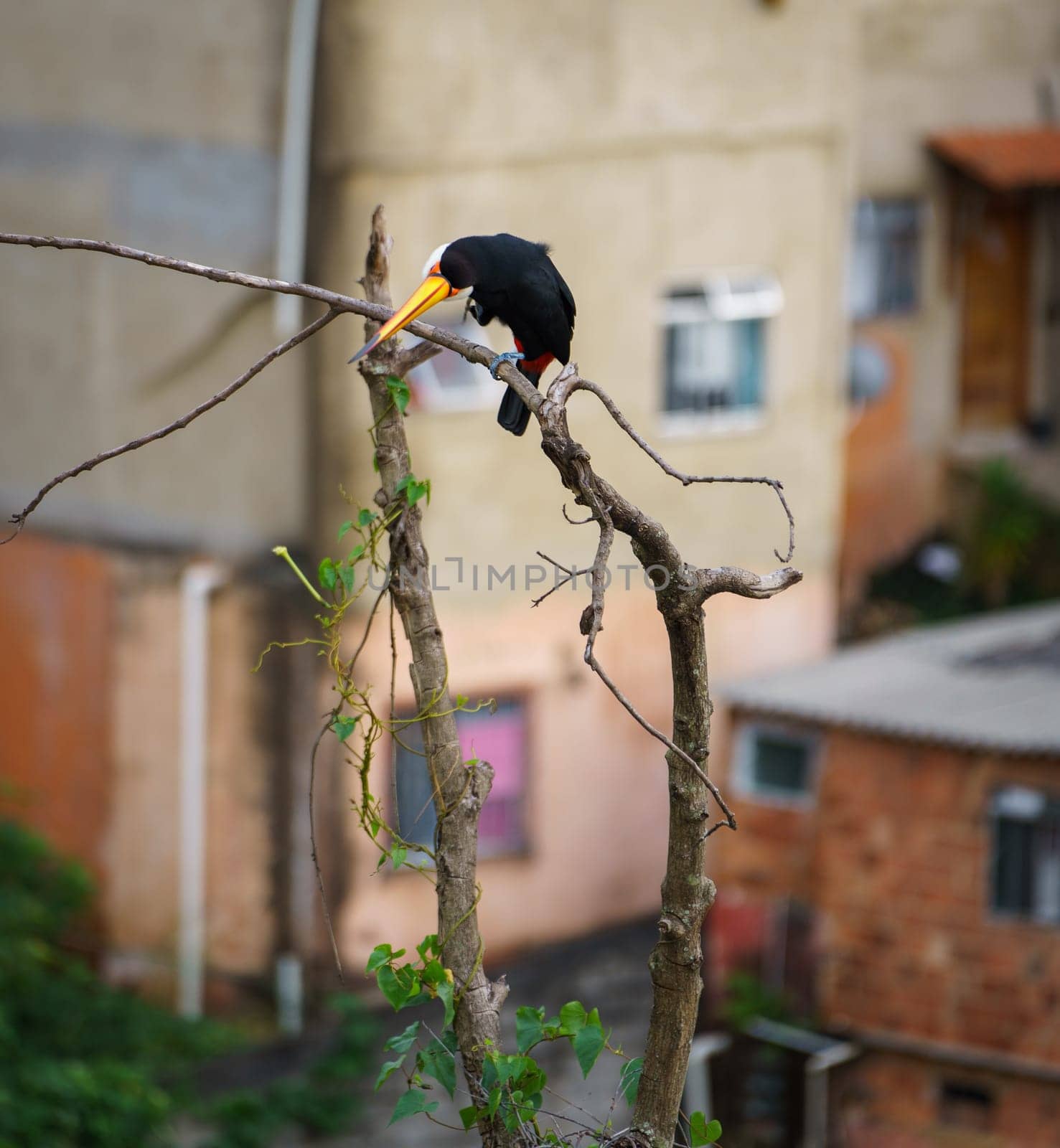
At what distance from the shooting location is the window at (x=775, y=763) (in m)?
8.98

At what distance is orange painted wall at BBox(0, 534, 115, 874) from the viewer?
33.7 feet

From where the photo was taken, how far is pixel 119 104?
9766 mm

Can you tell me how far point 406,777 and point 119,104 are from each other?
14.2ft

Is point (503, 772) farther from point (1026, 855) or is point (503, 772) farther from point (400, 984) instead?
point (400, 984)

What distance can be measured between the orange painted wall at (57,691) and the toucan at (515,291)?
20.9 ft

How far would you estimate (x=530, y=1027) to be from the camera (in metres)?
3.18

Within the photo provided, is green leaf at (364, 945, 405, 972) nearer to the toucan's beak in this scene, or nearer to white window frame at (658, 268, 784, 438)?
the toucan's beak

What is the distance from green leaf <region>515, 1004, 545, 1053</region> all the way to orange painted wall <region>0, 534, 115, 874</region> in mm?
7464

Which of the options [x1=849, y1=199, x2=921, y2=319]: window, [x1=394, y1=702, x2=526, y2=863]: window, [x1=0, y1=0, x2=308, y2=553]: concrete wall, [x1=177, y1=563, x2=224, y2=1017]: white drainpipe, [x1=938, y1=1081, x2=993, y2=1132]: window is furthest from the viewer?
[x1=849, y1=199, x2=921, y2=319]: window

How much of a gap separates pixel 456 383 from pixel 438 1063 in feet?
24.2

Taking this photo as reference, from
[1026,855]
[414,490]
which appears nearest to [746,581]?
[414,490]

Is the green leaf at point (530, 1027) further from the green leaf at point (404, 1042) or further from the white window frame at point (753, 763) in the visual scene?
the white window frame at point (753, 763)

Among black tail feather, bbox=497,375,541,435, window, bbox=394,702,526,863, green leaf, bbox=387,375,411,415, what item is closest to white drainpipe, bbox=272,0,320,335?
window, bbox=394,702,526,863

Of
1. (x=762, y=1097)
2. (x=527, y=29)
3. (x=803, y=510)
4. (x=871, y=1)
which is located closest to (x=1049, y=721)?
(x=762, y=1097)
